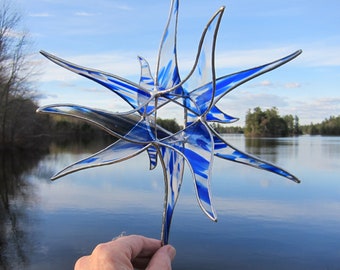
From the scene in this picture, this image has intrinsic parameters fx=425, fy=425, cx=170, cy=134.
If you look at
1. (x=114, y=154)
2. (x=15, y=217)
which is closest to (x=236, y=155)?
(x=114, y=154)

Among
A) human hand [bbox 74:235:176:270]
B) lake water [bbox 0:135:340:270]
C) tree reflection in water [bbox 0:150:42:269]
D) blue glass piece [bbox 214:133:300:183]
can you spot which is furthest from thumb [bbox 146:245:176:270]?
tree reflection in water [bbox 0:150:42:269]

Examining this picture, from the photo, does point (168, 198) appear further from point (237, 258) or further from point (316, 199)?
point (316, 199)

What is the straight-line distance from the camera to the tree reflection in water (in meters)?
11.5

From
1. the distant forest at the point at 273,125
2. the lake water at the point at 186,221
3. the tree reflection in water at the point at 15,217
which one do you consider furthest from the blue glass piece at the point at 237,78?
the distant forest at the point at 273,125

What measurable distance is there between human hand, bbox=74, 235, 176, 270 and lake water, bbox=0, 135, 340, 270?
8.96 meters

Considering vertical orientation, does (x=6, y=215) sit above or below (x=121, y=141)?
below

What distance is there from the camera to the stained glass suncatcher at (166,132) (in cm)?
311

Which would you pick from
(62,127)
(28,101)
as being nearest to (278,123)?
(62,127)

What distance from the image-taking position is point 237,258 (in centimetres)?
1138

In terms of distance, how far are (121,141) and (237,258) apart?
8946mm

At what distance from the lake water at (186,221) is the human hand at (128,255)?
8965mm

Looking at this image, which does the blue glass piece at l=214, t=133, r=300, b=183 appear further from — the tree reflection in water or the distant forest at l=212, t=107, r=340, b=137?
the distant forest at l=212, t=107, r=340, b=137

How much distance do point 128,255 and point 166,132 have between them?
1662 mm

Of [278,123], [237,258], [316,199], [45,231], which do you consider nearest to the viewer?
[237,258]
